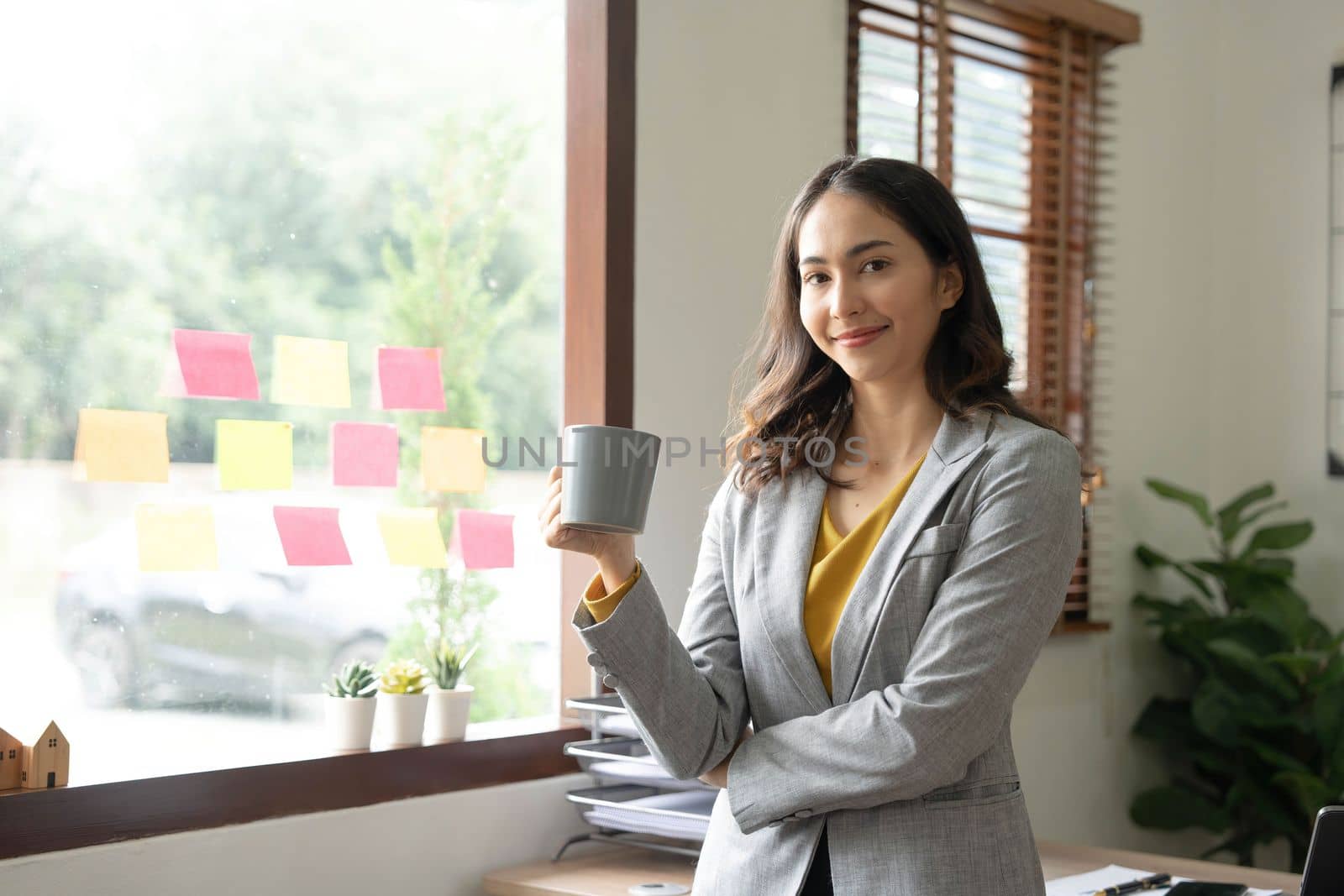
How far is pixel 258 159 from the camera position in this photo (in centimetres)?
221

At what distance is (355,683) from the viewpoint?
2.17 metres

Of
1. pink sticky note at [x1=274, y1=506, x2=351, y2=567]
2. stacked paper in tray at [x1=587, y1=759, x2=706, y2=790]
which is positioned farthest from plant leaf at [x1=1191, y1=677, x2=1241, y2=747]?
pink sticky note at [x1=274, y1=506, x2=351, y2=567]

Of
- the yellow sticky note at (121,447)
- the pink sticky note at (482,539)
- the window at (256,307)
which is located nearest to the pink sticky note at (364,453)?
the window at (256,307)

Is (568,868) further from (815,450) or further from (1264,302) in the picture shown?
(1264,302)

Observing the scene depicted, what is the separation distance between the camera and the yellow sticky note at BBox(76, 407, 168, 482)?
1973 millimetres

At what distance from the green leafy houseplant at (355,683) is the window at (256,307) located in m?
0.09

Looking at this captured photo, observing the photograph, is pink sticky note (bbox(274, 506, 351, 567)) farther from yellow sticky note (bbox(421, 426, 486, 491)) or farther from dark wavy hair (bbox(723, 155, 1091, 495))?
dark wavy hair (bbox(723, 155, 1091, 495))

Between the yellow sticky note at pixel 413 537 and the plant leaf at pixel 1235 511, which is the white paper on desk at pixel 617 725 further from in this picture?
the plant leaf at pixel 1235 511

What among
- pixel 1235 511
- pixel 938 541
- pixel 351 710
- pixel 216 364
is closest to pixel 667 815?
pixel 351 710

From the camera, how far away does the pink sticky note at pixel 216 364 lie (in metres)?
2.08

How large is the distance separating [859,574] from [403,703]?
3.24ft

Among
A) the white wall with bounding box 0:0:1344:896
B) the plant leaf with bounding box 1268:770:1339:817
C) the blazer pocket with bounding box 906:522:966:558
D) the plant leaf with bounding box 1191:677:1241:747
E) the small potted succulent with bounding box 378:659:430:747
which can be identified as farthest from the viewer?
the plant leaf with bounding box 1191:677:1241:747

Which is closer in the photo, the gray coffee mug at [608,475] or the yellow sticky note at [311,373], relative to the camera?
the gray coffee mug at [608,475]

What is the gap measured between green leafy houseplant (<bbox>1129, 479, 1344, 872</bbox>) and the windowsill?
1.84 m
